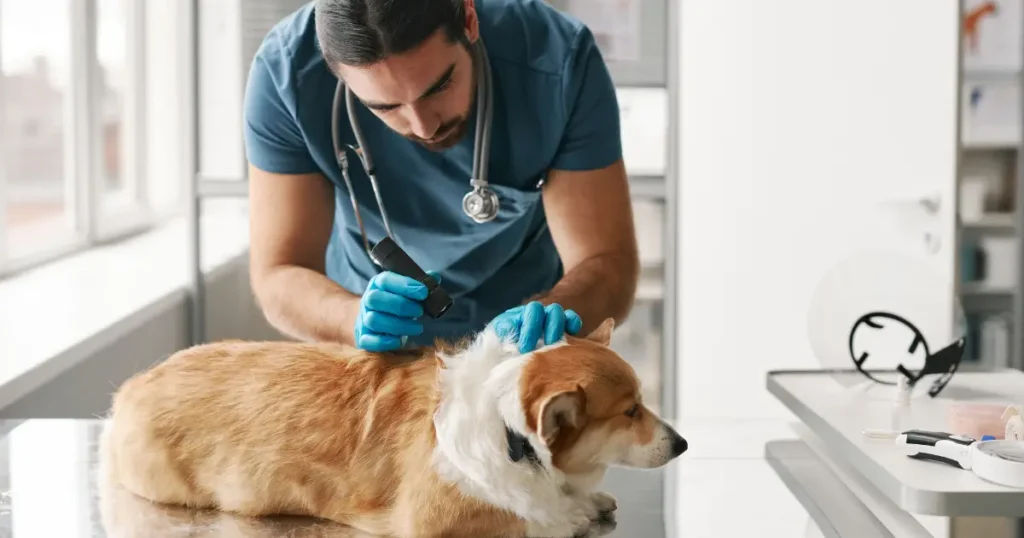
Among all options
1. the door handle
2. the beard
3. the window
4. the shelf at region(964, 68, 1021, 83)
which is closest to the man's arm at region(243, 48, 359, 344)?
the beard

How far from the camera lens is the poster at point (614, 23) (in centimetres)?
275

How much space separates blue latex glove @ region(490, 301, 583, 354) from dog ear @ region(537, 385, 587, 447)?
0.34ft

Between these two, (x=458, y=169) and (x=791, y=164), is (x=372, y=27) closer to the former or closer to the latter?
(x=458, y=169)

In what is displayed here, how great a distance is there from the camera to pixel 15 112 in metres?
2.65

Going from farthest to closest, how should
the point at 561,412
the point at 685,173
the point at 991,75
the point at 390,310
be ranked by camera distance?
1. the point at 991,75
2. the point at 685,173
3. the point at 390,310
4. the point at 561,412

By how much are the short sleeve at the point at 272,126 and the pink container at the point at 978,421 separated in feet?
3.25

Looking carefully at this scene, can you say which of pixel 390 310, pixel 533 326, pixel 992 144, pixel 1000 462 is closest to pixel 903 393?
pixel 1000 462

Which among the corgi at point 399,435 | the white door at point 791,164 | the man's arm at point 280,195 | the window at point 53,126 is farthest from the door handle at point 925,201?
the window at point 53,126

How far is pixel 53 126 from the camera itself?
281 centimetres

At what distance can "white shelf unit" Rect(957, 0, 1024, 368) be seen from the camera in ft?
10.7

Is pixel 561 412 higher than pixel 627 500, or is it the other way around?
pixel 561 412

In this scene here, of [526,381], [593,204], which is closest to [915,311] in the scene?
[593,204]

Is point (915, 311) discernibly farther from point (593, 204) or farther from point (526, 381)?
point (526, 381)

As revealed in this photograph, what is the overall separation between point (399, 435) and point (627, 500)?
0.97 ft
